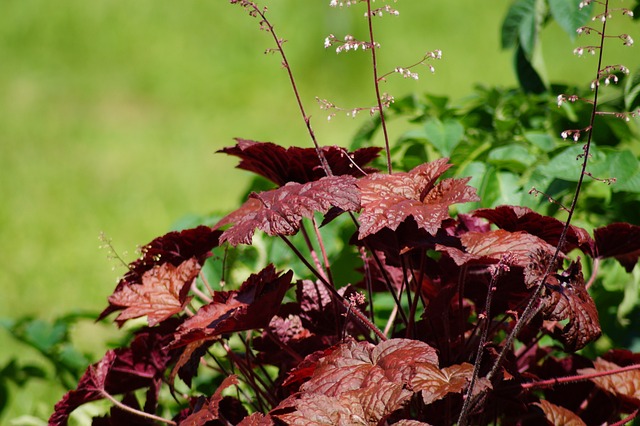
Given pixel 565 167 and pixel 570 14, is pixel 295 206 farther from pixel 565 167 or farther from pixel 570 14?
pixel 570 14

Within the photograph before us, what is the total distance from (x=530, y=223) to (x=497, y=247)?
13 cm

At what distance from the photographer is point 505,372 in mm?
1246

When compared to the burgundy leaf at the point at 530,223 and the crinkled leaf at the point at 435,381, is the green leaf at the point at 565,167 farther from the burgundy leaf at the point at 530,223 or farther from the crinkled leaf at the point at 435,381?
the crinkled leaf at the point at 435,381

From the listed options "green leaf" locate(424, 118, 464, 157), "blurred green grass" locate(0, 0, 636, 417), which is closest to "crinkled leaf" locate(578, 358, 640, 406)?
"green leaf" locate(424, 118, 464, 157)

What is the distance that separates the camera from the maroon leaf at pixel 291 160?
1.35 meters

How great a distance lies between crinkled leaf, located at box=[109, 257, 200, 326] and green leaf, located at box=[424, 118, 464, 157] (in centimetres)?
74

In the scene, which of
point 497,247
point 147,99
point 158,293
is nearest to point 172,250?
point 158,293

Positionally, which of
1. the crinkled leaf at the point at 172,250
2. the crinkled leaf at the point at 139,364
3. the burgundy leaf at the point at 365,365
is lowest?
the burgundy leaf at the point at 365,365

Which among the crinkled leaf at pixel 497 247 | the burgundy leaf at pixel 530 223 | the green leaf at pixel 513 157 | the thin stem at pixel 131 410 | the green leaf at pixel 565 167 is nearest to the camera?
the crinkled leaf at pixel 497 247

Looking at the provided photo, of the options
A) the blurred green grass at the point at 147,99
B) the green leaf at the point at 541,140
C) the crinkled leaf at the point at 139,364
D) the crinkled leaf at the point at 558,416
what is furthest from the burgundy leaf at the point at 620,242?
the blurred green grass at the point at 147,99

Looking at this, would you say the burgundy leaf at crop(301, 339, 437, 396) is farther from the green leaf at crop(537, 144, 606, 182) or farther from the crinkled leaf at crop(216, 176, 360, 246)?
the green leaf at crop(537, 144, 606, 182)

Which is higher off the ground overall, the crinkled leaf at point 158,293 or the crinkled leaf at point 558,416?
the crinkled leaf at point 158,293

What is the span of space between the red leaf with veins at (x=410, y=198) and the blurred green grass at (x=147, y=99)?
97.3 inches

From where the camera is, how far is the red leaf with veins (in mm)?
1177
